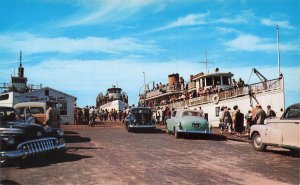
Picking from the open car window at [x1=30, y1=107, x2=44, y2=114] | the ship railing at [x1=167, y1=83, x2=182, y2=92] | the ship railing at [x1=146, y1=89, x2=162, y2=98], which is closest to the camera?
the open car window at [x1=30, y1=107, x2=44, y2=114]

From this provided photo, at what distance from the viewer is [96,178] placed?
7.40 m

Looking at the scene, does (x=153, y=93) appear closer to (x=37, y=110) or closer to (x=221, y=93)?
(x=221, y=93)

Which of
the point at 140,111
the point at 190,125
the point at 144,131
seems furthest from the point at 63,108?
the point at 190,125

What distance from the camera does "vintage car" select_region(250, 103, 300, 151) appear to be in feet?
35.8

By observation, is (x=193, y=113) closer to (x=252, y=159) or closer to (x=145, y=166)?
(x=252, y=159)

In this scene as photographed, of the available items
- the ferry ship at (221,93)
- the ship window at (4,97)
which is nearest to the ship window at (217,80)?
the ferry ship at (221,93)

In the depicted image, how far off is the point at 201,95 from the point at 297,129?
21863mm

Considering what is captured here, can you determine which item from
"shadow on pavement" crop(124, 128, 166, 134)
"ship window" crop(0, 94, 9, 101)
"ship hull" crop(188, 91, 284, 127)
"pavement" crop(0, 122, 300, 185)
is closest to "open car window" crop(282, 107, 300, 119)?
"pavement" crop(0, 122, 300, 185)

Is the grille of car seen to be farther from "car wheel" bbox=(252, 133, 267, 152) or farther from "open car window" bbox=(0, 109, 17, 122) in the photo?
"car wheel" bbox=(252, 133, 267, 152)

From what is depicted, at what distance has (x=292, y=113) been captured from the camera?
36.8 feet

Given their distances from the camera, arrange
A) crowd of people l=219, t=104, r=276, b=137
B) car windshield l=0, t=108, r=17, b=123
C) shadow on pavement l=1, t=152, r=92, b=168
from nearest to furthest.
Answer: shadow on pavement l=1, t=152, r=92, b=168
car windshield l=0, t=108, r=17, b=123
crowd of people l=219, t=104, r=276, b=137

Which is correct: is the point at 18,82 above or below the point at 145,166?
above

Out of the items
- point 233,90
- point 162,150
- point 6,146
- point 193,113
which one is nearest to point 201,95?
point 233,90

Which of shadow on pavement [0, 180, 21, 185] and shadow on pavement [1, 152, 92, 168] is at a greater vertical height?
shadow on pavement [1, 152, 92, 168]
